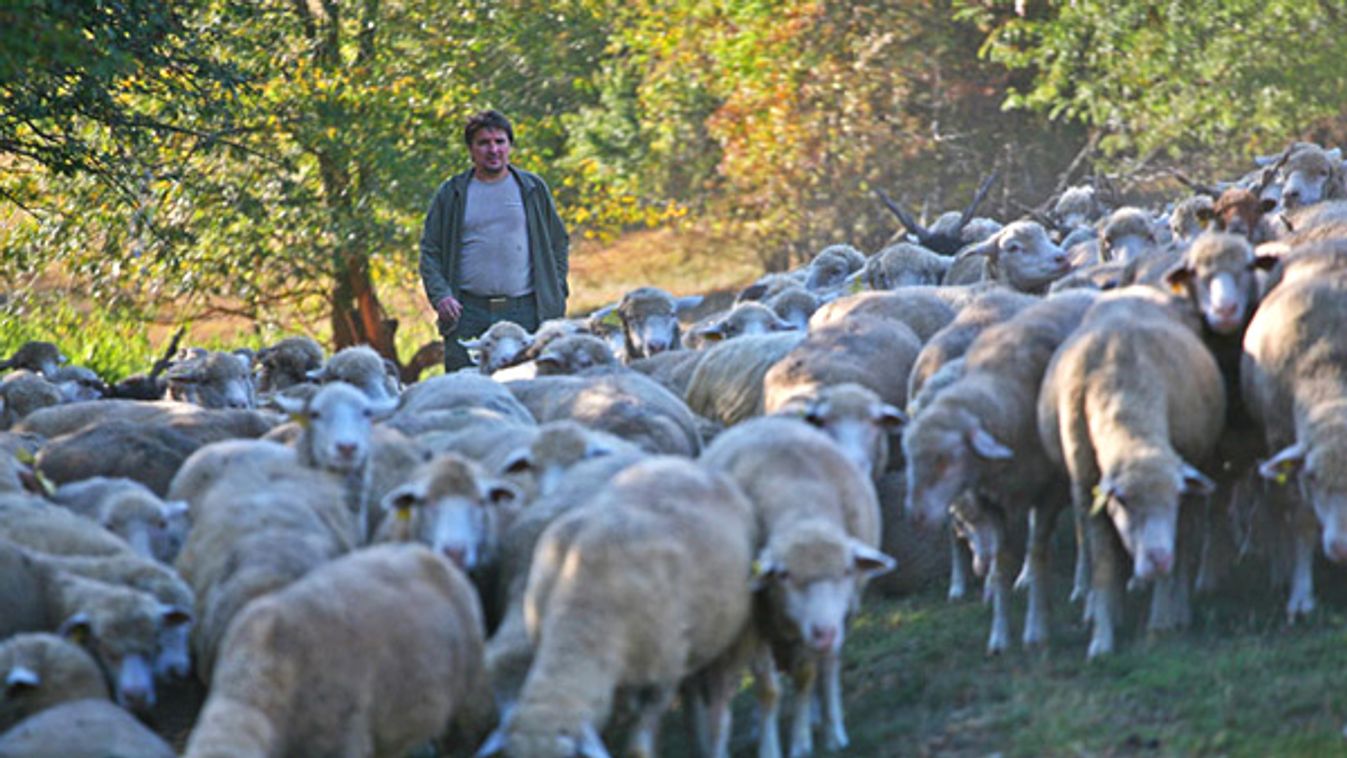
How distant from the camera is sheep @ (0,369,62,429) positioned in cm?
1271

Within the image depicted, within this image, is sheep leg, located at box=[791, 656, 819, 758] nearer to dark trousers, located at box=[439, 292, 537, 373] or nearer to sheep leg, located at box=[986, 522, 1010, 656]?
sheep leg, located at box=[986, 522, 1010, 656]

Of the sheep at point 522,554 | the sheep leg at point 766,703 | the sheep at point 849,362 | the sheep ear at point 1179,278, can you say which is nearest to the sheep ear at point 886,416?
the sheep at point 522,554

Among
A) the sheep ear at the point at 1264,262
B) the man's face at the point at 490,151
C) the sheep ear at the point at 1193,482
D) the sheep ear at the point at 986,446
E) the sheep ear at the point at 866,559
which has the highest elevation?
the man's face at the point at 490,151

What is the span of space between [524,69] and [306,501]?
46.2ft

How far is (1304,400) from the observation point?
8.04 meters

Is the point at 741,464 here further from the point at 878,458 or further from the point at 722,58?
the point at 722,58

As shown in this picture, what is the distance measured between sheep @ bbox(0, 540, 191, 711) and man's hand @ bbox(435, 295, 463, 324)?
5.64m

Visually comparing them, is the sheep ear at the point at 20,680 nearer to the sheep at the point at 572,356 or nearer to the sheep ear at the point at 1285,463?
the sheep ear at the point at 1285,463

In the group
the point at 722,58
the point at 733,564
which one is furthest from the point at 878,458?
the point at 722,58

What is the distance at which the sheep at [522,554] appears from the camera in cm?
680

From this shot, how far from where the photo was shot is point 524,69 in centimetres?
2134

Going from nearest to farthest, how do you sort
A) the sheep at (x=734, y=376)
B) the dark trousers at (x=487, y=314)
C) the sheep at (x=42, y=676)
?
the sheep at (x=42, y=676) → the sheep at (x=734, y=376) → the dark trousers at (x=487, y=314)

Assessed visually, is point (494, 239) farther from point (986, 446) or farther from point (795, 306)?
point (986, 446)

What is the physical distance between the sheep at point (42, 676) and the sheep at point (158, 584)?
1.15 feet
